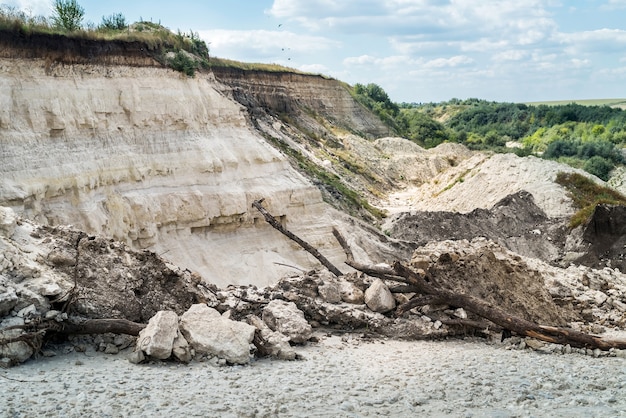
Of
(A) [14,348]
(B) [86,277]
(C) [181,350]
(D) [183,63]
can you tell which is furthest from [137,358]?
(D) [183,63]

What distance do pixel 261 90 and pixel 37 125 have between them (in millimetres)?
27265

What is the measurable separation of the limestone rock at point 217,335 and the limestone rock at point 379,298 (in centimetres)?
335

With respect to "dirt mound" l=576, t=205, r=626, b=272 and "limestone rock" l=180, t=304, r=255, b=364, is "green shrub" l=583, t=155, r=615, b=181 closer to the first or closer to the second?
"dirt mound" l=576, t=205, r=626, b=272

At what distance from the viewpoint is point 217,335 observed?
9273 millimetres

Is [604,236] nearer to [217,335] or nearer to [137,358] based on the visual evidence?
[217,335]

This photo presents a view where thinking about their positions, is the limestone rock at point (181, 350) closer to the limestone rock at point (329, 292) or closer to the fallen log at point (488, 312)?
the limestone rock at point (329, 292)

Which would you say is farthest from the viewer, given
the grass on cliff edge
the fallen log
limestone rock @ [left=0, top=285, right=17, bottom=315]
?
the grass on cliff edge

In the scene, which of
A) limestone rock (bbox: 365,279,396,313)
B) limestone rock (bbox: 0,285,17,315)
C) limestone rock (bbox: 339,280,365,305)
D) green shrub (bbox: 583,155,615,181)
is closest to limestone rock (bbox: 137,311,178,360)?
limestone rock (bbox: 0,285,17,315)

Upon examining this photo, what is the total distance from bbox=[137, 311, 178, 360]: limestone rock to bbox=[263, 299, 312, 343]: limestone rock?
1995 millimetres

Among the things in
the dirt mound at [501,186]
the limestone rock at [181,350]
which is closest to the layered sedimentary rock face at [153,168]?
the limestone rock at [181,350]

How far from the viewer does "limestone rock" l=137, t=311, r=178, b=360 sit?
8727 millimetres

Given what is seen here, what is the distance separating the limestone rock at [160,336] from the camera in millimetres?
8727

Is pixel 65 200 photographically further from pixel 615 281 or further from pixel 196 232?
pixel 615 281

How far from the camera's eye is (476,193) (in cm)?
3294
